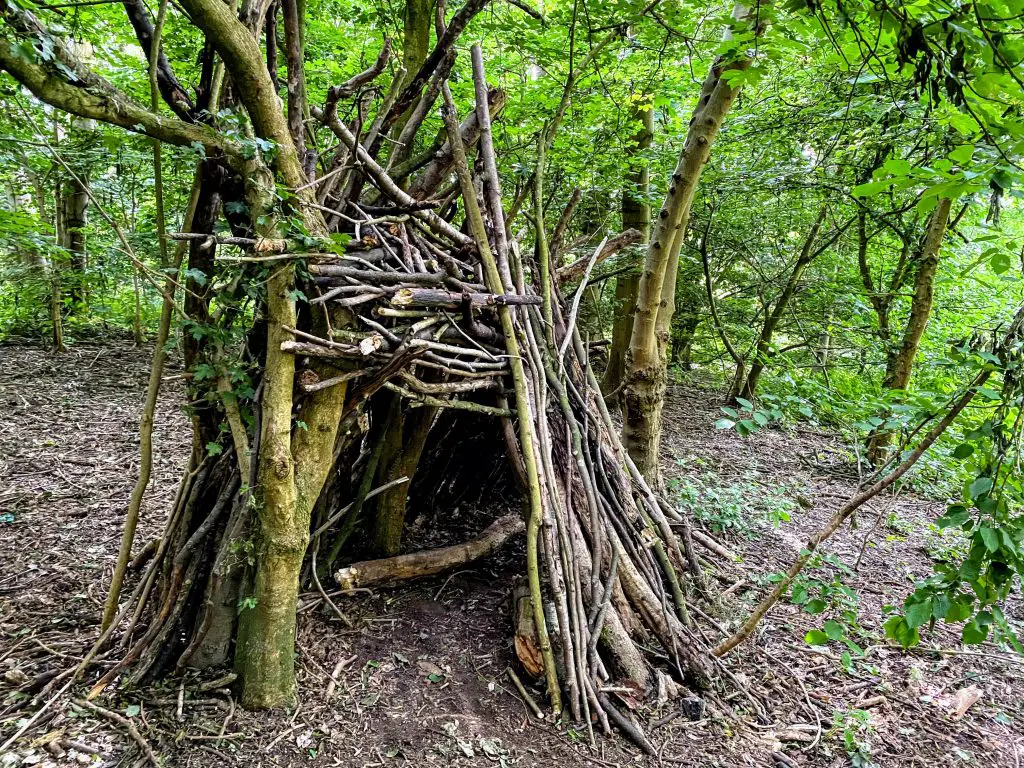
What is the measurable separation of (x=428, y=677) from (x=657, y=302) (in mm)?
2783

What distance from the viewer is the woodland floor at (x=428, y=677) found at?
7.03ft

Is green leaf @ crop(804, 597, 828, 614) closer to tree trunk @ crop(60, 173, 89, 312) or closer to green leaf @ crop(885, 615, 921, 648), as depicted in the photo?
green leaf @ crop(885, 615, 921, 648)

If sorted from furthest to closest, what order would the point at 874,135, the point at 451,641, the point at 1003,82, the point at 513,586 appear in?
the point at 874,135 → the point at 513,586 → the point at 451,641 → the point at 1003,82

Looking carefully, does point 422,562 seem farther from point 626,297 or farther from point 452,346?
point 626,297

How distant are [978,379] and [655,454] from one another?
2.36 metres

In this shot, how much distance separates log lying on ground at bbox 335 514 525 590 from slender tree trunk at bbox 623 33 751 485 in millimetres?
1218

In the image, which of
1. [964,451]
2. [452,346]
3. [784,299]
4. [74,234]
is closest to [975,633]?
[964,451]

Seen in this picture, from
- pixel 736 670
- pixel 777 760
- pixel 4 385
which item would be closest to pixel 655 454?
pixel 736 670

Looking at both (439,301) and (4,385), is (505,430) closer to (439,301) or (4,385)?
(439,301)

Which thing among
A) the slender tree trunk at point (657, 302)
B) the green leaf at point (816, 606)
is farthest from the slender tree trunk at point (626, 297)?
the green leaf at point (816, 606)

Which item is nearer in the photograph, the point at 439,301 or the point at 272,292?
the point at 272,292

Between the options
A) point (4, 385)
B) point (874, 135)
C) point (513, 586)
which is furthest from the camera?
point (4, 385)

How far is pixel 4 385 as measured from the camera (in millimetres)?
5203

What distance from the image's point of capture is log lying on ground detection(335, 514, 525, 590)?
2918mm
